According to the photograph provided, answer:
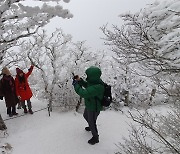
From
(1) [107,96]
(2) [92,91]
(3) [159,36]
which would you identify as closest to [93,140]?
(1) [107,96]

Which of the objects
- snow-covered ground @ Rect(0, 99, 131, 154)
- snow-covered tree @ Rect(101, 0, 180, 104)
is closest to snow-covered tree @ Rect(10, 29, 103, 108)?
snow-covered ground @ Rect(0, 99, 131, 154)

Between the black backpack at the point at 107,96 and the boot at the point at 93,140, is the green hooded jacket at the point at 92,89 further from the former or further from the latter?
the boot at the point at 93,140

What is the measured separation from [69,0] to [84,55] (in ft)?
16.0

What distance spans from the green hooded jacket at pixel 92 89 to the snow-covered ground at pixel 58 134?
3.33 ft

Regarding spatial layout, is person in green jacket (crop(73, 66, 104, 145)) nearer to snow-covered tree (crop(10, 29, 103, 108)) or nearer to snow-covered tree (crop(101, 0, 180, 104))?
snow-covered tree (crop(101, 0, 180, 104))


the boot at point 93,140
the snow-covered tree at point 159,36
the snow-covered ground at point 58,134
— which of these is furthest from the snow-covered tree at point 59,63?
the snow-covered tree at point 159,36

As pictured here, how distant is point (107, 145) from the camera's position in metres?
7.10

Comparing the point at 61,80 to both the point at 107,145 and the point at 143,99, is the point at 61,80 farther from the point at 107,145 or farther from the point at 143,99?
the point at 143,99

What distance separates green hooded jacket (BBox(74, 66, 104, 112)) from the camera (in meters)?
6.27

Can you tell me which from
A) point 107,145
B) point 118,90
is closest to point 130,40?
point 107,145

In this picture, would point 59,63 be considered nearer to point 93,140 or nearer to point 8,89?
point 8,89

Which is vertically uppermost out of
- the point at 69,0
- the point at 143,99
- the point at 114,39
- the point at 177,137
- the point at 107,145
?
the point at 69,0

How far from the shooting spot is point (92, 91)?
20.6 feet

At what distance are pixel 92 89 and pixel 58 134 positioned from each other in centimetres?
188
